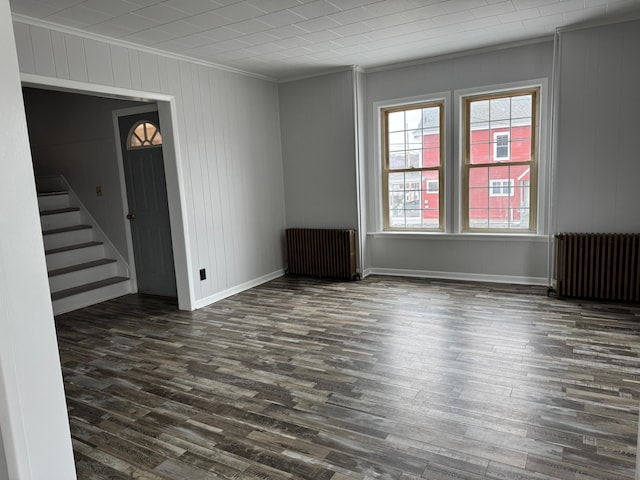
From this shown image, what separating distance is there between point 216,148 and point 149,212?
1.20 meters

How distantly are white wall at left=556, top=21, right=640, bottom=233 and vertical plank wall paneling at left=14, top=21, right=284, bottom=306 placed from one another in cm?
364

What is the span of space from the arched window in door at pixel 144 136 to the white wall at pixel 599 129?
179 inches

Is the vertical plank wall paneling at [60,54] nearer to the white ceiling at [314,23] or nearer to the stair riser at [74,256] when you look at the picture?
the white ceiling at [314,23]

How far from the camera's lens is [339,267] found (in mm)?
6066

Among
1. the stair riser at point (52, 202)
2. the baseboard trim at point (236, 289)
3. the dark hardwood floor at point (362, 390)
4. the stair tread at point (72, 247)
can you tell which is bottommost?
the dark hardwood floor at point (362, 390)

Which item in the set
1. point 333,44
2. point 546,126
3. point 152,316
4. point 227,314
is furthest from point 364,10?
point 152,316

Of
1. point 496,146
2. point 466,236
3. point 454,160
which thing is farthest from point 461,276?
point 496,146

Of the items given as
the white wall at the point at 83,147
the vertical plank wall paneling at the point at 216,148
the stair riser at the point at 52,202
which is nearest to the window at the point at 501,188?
the vertical plank wall paneling at the point at 216,148

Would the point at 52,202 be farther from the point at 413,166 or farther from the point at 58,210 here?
the point at 413,166

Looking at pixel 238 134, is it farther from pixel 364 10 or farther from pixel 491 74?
pixel 491 74

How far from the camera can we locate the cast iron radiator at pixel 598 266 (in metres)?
4.45

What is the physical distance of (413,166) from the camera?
5.88m

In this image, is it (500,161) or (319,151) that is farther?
(319,151)

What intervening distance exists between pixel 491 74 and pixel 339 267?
3.03 meters
